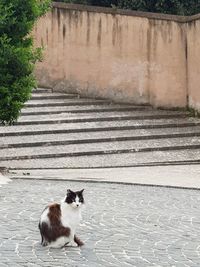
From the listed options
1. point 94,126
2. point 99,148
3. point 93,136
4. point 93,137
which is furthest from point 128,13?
point 99,148

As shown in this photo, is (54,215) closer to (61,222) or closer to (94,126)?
(61,222)

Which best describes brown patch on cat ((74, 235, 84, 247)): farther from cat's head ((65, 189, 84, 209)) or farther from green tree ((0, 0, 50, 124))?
green tree ((0, 0, 50, 124))

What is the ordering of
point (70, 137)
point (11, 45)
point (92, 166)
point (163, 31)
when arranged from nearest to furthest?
point (11, 45) < point (92, 166) < point (70, 137) < point (163, 31)

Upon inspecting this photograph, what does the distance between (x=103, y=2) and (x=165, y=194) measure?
47.5ft

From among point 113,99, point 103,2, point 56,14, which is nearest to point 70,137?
point 113,99

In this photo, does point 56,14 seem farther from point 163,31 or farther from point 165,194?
point 165,194

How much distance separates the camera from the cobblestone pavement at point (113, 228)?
240 inches

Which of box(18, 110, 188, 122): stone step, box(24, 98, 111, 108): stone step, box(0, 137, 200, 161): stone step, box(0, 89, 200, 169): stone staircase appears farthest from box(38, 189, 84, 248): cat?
box(24, 98, 111, 108): stone step

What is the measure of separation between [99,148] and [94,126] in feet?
6.18

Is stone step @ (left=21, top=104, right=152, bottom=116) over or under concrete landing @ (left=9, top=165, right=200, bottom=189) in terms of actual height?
over

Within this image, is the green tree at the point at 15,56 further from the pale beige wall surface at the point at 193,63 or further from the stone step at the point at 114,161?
the pale beige wall surface at the point at 193,63

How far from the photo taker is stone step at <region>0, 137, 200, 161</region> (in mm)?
16109

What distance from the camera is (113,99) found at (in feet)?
71.3

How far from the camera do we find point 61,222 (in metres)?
6.27
